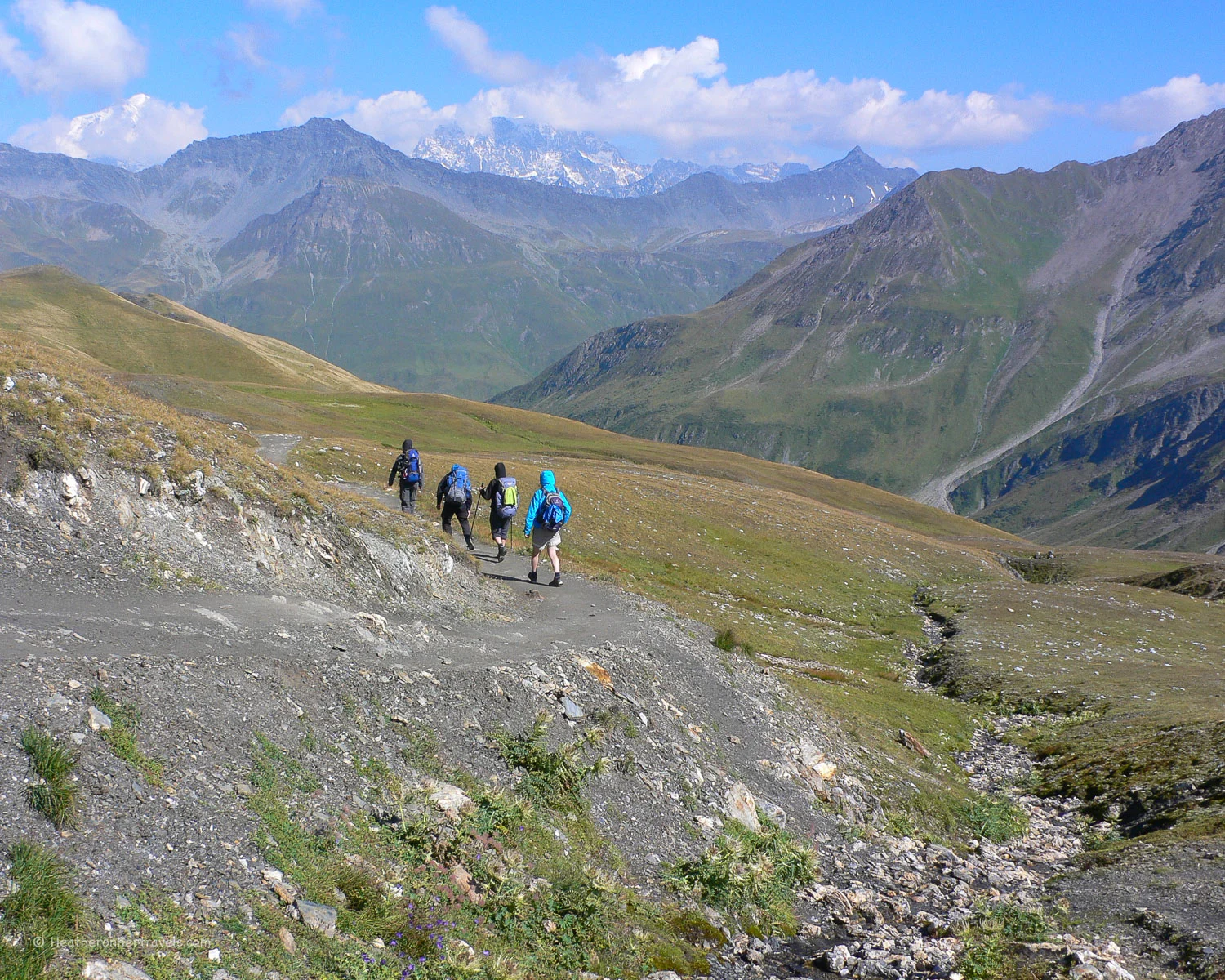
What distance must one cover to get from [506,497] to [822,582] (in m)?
35.3

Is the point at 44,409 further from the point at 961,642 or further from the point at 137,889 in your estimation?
the point at 961,642

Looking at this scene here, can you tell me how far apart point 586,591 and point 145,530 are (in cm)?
1589

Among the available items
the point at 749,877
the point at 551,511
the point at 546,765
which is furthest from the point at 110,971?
the point at 551,511

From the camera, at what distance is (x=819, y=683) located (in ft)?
105

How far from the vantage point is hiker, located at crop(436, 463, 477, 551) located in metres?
29.7

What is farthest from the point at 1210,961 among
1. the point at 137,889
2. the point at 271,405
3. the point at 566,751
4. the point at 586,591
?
the point at 271,405

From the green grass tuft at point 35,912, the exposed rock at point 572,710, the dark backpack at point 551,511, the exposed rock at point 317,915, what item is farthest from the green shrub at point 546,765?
the dark backpack at point 551,511

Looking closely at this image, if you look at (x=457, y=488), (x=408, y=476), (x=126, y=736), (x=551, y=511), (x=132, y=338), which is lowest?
(x=126, y=736)

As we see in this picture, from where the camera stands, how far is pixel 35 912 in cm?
759

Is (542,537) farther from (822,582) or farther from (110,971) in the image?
(822,582)

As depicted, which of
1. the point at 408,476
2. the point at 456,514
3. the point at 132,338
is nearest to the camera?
the point at 456,514

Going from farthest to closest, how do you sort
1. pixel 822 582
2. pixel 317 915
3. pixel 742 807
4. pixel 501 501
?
1. pixel 822 582
2. pixel 501 501
3. pixel 742 807
4. pixel 317 915

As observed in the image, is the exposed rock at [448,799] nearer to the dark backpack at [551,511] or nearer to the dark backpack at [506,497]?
the dark backpack at [551,511]

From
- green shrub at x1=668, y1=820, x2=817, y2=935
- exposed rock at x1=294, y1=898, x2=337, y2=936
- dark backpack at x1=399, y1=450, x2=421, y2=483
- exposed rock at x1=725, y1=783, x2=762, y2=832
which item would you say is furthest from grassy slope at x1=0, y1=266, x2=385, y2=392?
exposed rock at x1=294, y1=898, x2=337, y2=936
